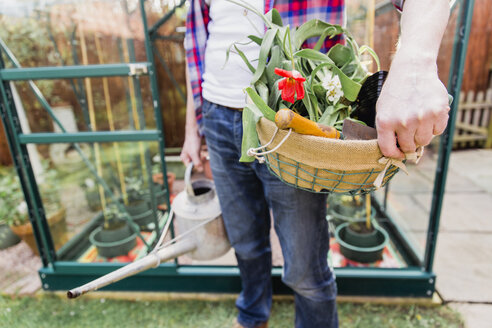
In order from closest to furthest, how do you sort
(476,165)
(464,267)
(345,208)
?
(464,267), (345,208), (476,165)

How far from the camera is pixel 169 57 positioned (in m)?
2.80

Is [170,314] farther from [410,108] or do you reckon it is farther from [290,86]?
[410,108]

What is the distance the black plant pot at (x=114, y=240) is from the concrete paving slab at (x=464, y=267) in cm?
190

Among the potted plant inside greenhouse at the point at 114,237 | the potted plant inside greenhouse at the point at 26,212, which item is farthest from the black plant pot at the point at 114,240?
the potted plant inside greenhouse at the point at 26,212

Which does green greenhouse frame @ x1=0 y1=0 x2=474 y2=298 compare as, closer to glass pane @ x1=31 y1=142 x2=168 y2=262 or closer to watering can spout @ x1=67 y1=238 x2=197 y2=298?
glass pane @ x1=31 y1=142 x2=168 y2=262

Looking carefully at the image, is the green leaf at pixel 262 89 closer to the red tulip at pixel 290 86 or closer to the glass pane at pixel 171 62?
the red tulip at pixel 290 86

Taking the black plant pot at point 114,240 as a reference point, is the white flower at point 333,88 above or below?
above

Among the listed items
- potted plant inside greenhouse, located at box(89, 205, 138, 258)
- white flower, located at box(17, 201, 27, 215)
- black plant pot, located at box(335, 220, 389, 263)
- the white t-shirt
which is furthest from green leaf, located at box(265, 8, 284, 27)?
white flower, located at box(17, 201, 27, 215)

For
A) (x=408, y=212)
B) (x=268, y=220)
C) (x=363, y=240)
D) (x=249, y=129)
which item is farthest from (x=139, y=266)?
(x=408, y=212)

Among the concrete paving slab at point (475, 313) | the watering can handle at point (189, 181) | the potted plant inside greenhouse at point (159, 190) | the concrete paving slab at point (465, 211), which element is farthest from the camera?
the potted plant inside greenhouse at point (159, 190)

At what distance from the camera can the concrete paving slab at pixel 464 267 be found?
175 cm

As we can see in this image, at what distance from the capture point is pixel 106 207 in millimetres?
2479

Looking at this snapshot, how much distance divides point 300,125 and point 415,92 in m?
0.22

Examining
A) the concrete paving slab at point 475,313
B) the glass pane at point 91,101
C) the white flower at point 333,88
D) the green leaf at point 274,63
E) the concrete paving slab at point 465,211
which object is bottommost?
the concrete paving slab at point 465,211
